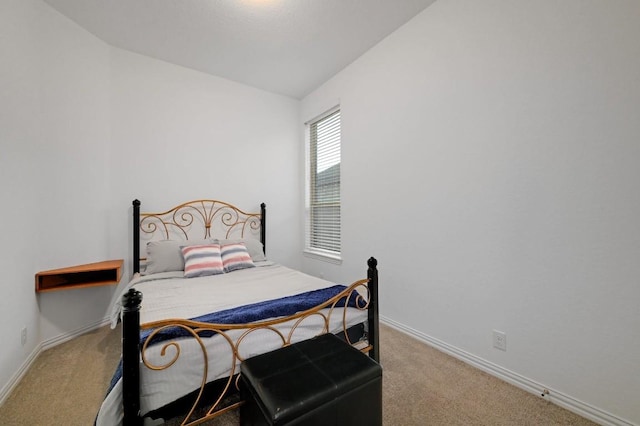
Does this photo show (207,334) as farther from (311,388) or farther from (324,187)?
(324,187)

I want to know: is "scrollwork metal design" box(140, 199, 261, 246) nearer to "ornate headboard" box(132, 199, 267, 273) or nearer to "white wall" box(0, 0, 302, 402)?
"ornate headboard" box(132, 199, 267, 273)

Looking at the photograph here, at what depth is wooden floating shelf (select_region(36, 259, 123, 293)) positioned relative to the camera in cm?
228

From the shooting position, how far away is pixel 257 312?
4.91ft

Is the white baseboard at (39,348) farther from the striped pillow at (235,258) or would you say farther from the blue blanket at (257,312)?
the striped pillow at (235,258)

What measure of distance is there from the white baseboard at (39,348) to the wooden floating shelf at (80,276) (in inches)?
19.1

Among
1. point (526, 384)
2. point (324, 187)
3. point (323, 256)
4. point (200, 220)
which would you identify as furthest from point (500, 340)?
point (200, 220)

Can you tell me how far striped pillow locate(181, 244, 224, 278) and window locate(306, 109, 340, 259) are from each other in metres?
1.45

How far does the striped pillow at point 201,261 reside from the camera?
2.62 meters

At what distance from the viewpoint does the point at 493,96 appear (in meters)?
1.95

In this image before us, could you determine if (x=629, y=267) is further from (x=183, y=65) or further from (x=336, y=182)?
(x=183, y=65)

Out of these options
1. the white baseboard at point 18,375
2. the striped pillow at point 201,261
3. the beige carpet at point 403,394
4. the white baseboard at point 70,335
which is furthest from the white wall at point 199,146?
the beige carpet at point 403,394

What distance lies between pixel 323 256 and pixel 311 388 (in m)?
2.61

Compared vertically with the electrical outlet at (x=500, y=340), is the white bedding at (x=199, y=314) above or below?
above

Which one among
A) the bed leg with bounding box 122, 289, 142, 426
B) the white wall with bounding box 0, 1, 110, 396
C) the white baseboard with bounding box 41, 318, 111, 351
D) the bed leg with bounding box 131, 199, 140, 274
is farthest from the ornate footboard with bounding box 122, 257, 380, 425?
the bed leg with bounding box 131, 199, 140, 274
